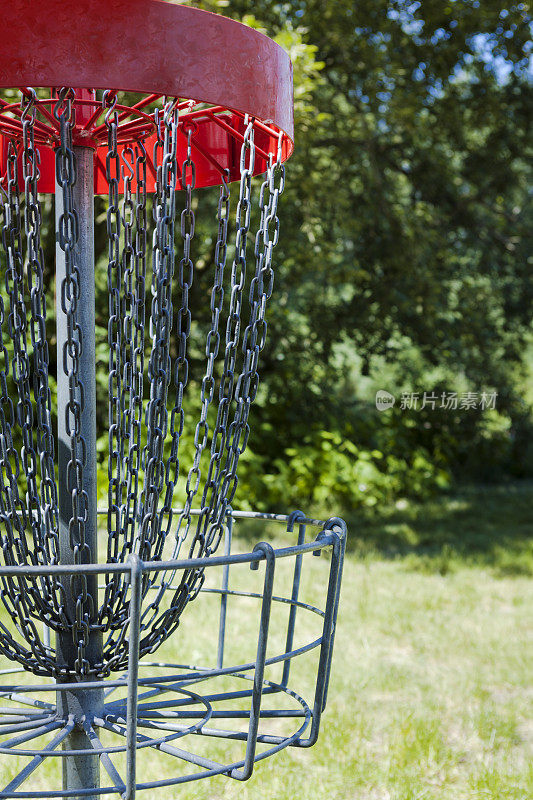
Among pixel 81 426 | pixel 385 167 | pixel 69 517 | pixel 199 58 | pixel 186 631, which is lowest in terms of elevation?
pixel 186 631

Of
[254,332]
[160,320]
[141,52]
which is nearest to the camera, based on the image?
[141,52]

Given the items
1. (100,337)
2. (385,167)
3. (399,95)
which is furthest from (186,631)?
(385,167)

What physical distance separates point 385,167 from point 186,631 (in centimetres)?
541

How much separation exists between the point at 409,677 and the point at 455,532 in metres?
3.45

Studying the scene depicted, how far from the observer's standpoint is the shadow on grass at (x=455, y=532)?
18.6ft

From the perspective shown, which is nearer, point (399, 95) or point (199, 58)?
point (199, 58)

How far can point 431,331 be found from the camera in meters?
7.65

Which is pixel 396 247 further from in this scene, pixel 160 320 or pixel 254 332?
pixel 160 320

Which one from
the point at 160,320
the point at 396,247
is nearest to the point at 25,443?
the point at 160,320

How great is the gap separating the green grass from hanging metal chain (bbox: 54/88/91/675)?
130cm

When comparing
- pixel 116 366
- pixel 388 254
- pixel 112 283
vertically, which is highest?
pixel 388 254

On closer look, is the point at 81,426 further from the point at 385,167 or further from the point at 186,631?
the point at 385,167

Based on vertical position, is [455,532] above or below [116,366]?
below

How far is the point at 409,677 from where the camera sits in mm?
3441
